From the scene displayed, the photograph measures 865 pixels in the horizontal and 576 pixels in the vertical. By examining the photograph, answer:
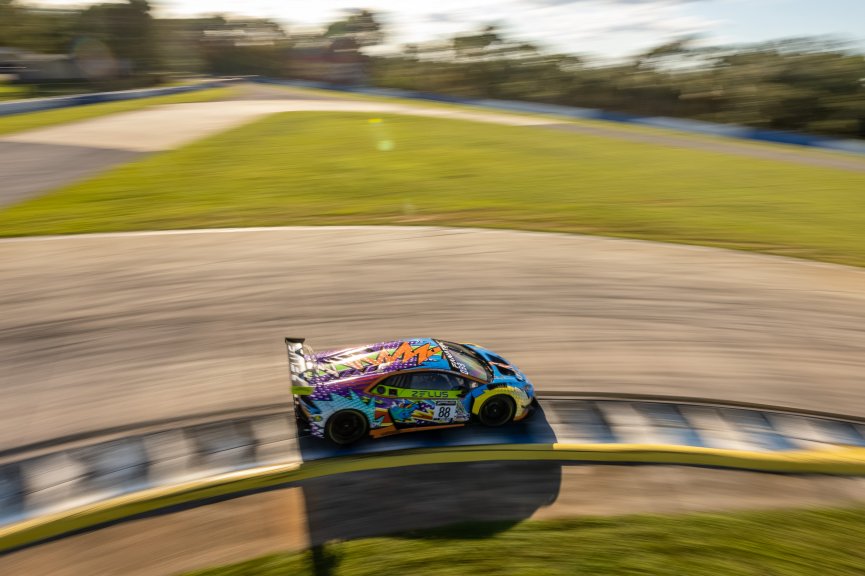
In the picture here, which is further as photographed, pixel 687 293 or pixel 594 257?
pixel 594 257

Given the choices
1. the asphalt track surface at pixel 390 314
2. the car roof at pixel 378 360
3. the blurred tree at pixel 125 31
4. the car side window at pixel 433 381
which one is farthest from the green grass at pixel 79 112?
the car side window at pixel 433 381

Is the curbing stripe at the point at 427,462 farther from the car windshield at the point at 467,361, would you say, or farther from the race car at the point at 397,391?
the car windshield at the point at 467,361

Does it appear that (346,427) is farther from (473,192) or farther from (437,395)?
(473,192)

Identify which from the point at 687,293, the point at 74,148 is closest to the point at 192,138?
the point at 74,148

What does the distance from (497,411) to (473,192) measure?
14.0 m

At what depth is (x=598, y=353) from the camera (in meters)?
11.9

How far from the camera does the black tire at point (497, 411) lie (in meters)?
9.33

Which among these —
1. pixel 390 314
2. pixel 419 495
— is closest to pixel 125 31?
pixel 390 314

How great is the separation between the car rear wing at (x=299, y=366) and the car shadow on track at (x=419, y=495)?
0.90 m

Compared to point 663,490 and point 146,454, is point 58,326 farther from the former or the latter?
point 663,490

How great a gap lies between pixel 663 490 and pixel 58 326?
10.6 m

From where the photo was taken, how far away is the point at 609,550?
24.3 ft

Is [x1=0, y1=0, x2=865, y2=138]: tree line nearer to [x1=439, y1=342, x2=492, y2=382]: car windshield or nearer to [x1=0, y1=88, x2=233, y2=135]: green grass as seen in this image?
[x1=0, y1=88, x2=233, y2=135]: green grass

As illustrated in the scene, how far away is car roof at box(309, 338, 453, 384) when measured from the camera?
8.94 metres
